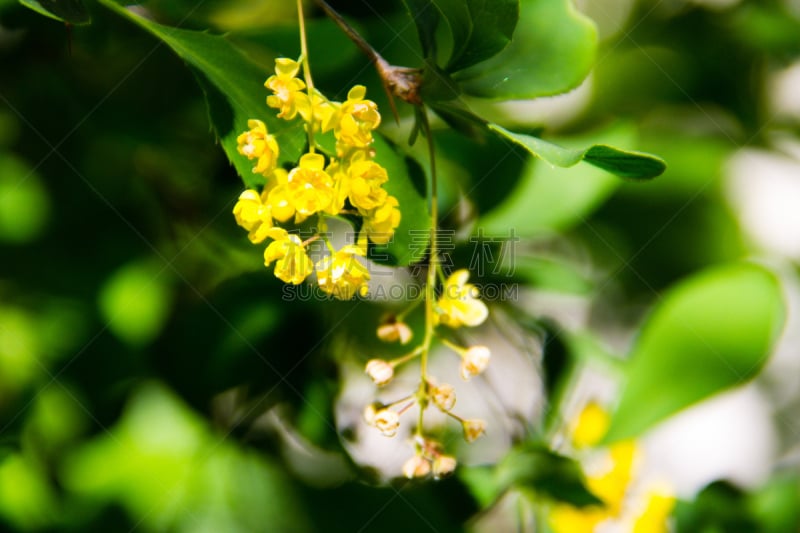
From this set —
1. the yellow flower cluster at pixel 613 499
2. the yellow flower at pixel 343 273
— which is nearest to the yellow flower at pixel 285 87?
the yellow flower at pixel 343 273

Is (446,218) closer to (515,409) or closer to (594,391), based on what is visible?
(515,409)

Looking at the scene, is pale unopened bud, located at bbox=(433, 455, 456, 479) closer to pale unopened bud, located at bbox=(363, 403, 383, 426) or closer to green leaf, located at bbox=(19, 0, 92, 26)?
pale unopened bud, located at bbox=(363, 403, 383, 426)

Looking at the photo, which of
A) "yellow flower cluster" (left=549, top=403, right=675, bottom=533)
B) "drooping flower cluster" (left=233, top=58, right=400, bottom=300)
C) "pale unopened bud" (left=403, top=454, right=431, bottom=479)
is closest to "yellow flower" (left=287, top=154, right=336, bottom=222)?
"drooping flower cluster" (left=233, top=58, right=400, bottom=300)

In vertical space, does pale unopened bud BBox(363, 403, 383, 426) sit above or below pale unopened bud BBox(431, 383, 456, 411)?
below

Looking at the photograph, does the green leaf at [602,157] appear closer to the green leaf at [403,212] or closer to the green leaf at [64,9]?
the green leaf at [403,212]

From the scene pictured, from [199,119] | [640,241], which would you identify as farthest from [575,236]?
[199,119]

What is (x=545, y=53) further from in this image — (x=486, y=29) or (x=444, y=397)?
(x=444, y=397)
